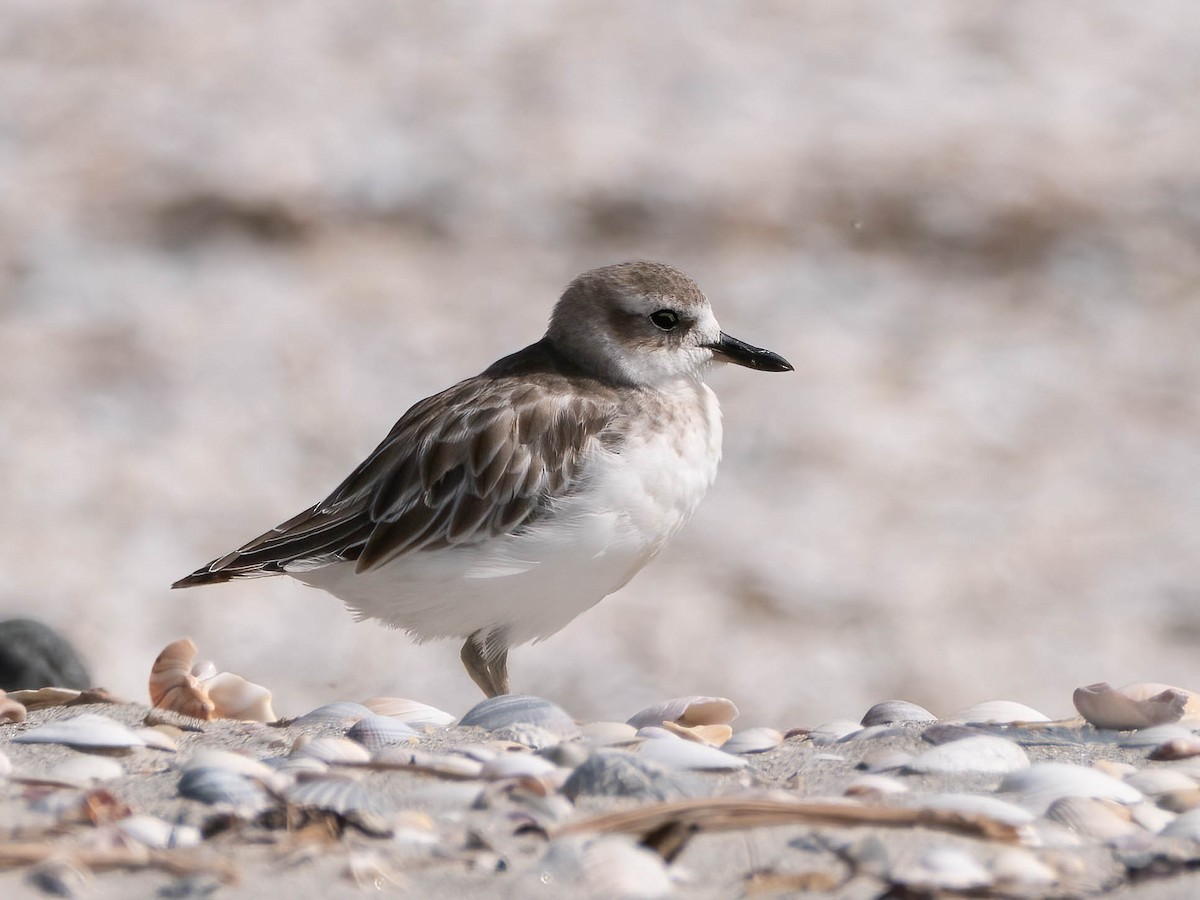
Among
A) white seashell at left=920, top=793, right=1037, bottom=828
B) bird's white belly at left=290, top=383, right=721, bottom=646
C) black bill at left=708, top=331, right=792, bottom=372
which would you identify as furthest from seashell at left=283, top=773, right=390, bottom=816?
black bill at left=708, top=331, right=792, bottom=372

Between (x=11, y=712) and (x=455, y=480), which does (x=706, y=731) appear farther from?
(x=11, y=712)

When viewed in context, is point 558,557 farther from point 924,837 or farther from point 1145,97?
point 1145,97

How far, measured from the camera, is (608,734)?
296cm

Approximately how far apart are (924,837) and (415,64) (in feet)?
26.1

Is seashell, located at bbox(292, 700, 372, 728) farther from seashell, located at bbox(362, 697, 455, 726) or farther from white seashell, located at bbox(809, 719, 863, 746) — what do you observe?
white seashell, located at bbox(809, 719, 863, 746)

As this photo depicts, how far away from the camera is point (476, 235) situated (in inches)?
345

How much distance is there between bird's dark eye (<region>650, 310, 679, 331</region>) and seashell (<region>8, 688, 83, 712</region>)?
6.00ft

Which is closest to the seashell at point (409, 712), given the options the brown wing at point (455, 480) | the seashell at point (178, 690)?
the seashell at point (178, 690)

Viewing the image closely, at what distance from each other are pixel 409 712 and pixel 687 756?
0.91m

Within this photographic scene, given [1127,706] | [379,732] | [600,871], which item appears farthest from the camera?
[1127,706]

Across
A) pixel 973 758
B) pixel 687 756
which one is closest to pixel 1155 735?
pixel 973 758

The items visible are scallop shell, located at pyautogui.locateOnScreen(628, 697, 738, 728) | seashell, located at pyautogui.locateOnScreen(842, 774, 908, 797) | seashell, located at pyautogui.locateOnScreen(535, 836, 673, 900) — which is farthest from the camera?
scallop shell, located at pyautogui.locateOnScreen(628, 697, 738, 728)

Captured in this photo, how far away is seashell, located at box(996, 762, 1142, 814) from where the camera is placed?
2434mm

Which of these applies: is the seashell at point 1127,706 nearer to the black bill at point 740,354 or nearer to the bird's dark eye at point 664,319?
the black bill at point 740,354
